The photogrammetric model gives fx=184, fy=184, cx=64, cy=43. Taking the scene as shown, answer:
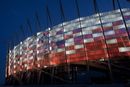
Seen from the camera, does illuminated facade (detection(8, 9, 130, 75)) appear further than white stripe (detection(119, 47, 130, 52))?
Yes

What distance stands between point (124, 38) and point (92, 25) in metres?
7.02

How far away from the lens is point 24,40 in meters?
52.8

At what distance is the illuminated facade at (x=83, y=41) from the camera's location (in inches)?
1261

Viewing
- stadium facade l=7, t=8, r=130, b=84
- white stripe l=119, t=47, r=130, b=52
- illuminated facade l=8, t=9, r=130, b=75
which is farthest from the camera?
illuminated facade l=8, t=9, r=130, b=75

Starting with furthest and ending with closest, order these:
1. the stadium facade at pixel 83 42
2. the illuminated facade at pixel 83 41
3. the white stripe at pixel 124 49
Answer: the illuminated facade at pixel 83 41, the stadium facade at pixel 83 42, the white stripe at pixel 124 49

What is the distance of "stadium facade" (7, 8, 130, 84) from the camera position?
31.9m

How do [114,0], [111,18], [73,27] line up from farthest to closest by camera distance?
1. [73,27]
2. [111,18]
3. [114,0]

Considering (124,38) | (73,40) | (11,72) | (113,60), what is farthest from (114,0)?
(11,72)

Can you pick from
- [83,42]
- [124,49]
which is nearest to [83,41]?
[83,42]

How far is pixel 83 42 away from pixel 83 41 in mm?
247

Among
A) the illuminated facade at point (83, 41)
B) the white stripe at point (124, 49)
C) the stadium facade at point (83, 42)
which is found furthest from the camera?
the illuminated facade at point (83, 41)

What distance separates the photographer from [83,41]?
34875mm

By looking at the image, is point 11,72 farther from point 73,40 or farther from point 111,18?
point 111,18

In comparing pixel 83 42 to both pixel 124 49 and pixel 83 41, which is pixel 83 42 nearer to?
pixel 83 41
